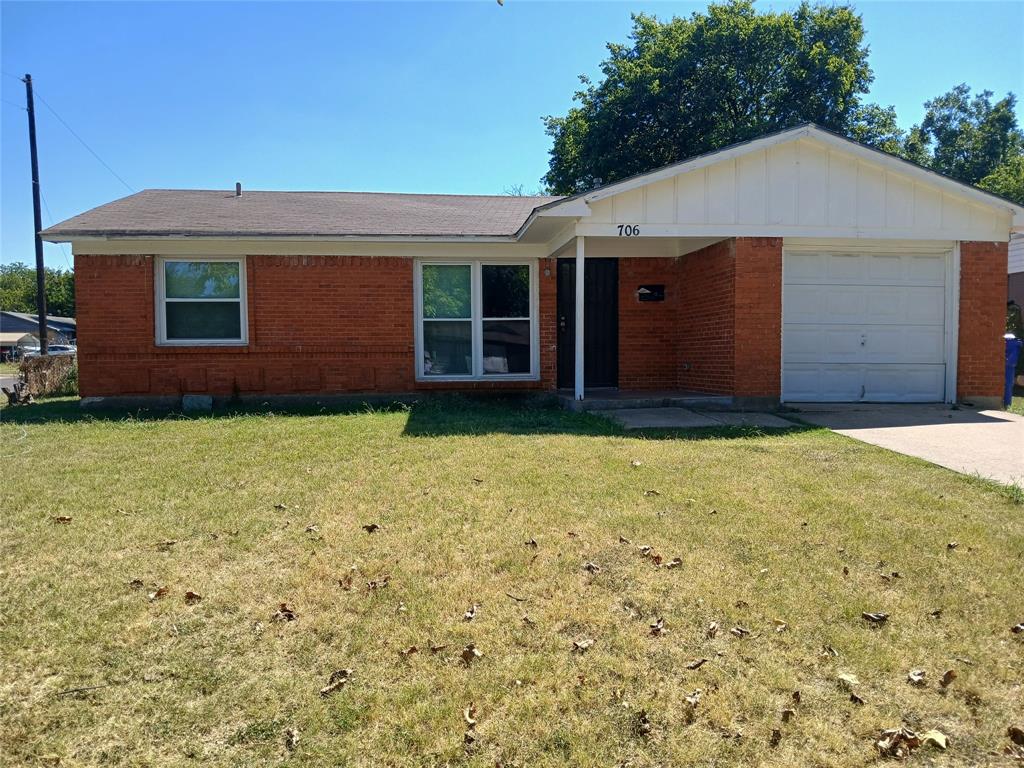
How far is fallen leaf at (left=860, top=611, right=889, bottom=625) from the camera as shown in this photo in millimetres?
3213

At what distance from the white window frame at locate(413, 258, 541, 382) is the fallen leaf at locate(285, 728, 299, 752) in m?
9.26

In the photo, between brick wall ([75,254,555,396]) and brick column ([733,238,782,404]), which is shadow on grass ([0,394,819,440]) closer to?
brick wall ([75,254,555,396])

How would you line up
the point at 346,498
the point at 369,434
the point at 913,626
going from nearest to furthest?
the point at 913,626
the point at 346,498
the point at 369,434

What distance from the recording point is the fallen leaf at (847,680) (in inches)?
106

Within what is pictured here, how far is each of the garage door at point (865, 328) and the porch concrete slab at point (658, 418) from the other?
2.36 m

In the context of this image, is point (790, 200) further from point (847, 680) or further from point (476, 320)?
point (847, 680)

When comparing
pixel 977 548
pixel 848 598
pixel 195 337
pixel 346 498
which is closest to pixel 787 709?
pixel 848 598

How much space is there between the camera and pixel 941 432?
806 centimetres

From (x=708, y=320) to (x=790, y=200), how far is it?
219 cm

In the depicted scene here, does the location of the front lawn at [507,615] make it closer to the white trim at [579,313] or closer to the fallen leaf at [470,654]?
the fallen leaf at [470,654]

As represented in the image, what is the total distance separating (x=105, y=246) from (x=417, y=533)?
368 inches

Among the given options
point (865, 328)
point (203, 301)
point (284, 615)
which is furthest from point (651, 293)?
point (284, 615)

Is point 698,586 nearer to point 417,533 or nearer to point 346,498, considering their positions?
point 417,533

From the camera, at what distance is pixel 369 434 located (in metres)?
8.02
